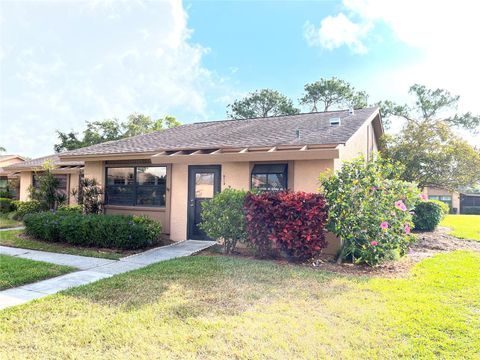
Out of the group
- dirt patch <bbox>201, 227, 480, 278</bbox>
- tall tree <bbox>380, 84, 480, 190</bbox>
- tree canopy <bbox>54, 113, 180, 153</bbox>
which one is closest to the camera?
dirt patch <bbox>201, 227, 480, 278</bbox>

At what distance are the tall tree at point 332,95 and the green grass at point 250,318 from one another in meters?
30.7

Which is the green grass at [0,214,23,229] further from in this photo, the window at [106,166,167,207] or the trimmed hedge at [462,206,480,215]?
the trimmed hedge at [462,206,480,215]

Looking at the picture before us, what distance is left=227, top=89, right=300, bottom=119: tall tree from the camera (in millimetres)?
34812

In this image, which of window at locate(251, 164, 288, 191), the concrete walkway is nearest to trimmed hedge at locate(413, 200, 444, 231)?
window at locate(251, 164, 288, 191)

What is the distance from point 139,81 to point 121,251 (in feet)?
32.3

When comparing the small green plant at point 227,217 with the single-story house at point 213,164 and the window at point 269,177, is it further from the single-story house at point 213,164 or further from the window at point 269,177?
the window at point 269,177

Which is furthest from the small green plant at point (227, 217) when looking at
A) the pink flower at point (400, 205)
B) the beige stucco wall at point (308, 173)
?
the pink flower at point (400, 205)

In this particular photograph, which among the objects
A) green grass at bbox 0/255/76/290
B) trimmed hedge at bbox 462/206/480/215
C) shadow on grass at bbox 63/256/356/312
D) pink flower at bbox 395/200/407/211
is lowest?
trimmed hedge at bbox 462/206/480/215

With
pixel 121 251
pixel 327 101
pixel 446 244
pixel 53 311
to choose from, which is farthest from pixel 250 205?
pixel 327 101

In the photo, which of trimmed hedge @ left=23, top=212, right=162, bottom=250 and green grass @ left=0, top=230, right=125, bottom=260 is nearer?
green grass @ left=0, top=230, right=125, bottom=260

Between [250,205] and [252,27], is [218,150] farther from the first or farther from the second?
[252,27]

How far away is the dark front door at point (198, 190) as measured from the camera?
10680 millimetres

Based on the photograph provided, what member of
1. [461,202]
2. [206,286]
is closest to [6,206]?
[206,286]

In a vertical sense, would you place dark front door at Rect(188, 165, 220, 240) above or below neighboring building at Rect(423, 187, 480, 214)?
above
